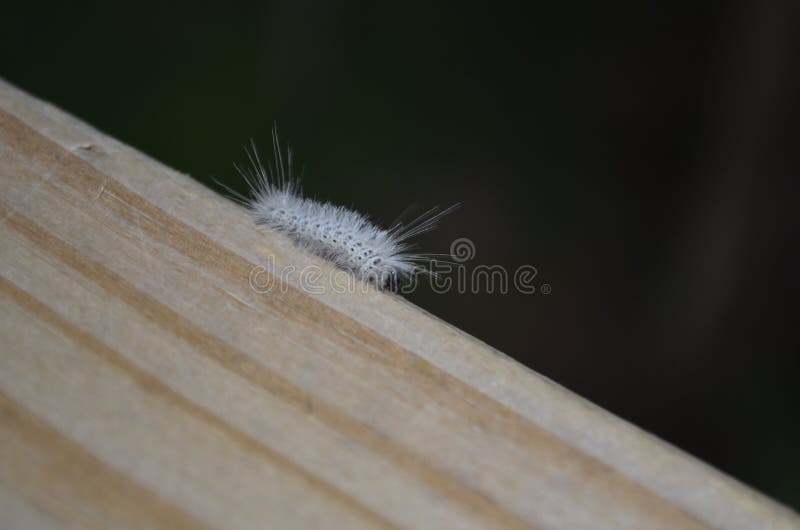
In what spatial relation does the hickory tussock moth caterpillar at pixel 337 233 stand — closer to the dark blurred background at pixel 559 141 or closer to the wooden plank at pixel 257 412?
the wooden plank at pixel 257 412

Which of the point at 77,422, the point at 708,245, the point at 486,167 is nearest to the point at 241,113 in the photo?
the point at 486,167

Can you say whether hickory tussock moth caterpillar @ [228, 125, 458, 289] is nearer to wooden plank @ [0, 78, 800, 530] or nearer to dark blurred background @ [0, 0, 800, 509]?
wooden plank @ [0, 78, 800, 530]

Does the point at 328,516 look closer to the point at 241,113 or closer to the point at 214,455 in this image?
the point at 214,455

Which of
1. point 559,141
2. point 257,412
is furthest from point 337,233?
point 559,141

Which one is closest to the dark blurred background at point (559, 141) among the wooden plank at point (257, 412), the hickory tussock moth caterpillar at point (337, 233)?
the hickory tussock moth caterpillar at point (337, 233)

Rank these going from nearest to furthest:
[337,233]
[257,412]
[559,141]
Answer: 1. [257,412]
2. [337,233]
3. [559,141]

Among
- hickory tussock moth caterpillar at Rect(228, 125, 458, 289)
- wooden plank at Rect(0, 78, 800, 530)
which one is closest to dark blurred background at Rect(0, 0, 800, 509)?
hickory tussock moth caterpillar at Rect(228, 125, 458, 289)

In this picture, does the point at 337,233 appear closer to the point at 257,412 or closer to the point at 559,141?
A: the point at 257,412
